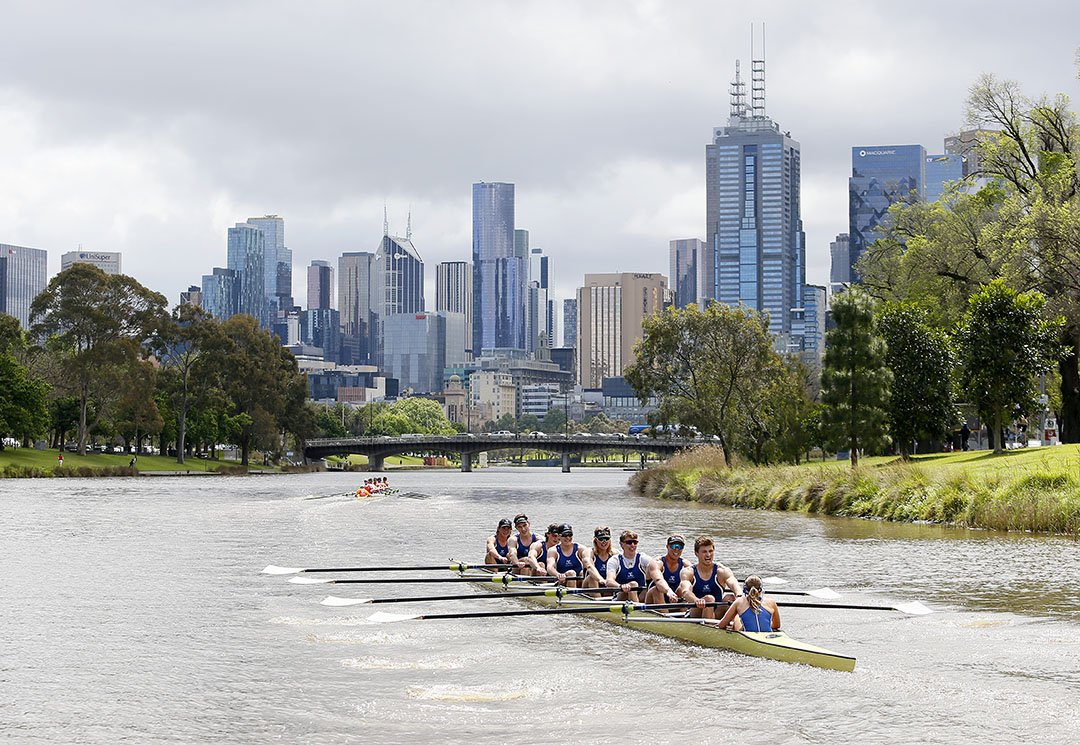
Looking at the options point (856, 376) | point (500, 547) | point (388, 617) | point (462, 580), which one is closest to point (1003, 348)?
point (856, 376)

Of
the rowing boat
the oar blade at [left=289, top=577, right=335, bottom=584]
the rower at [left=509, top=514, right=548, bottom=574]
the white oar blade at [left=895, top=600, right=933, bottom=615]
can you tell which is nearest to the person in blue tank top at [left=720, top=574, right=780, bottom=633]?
the rowing boat

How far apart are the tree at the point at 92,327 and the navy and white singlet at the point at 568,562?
84.7 metres

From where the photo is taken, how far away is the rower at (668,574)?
779 inches

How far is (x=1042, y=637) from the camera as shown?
1938 centimetres

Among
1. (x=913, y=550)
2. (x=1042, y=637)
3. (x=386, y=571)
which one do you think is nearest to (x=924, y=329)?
(x=913, y=550)

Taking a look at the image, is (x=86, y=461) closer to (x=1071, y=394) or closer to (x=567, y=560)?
(x=1071, y=394)

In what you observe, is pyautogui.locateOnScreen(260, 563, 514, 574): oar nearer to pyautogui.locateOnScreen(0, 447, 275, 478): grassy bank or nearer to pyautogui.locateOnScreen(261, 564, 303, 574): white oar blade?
pyautogui.locateOnScreen(261, 564, 303, 574): white oar blade

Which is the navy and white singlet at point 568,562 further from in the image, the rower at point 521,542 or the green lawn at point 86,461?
the green lawn at point 86,461

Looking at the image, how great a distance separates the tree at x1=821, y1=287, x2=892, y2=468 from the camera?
192ft

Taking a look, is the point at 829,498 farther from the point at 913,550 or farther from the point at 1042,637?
the point at 1042,637

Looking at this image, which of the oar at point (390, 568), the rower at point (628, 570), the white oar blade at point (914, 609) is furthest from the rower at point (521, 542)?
the white oar blade at point (914, 609)

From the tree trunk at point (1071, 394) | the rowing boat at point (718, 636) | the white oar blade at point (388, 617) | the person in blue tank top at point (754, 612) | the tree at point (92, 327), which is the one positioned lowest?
the white oar blade at point (388, 617)

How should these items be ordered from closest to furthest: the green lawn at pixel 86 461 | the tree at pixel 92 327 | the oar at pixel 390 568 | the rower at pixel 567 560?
the rower at pixel 567 560 → the oar at pixel 390 568 → the green lawn at pixel 86 461 → the tree at pixel 92 327

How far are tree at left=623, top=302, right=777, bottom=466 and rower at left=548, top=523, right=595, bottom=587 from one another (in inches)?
1906
